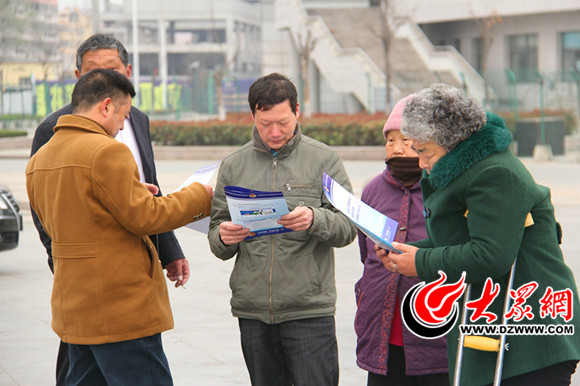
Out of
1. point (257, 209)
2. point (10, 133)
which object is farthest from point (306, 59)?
point (257, 209)

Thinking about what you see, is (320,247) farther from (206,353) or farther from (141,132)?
(206,353)

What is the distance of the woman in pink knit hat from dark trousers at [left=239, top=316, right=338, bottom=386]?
18 centimetres

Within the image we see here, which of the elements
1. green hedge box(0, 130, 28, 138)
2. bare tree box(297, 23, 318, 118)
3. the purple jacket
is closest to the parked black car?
the purple jacket

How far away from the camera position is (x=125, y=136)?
14.9 ft

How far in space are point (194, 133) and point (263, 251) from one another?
25986 millimetres

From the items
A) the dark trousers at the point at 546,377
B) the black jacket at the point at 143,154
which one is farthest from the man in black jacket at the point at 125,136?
the dark trousers at the point at 546,377

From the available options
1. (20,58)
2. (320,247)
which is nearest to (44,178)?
(320,247)

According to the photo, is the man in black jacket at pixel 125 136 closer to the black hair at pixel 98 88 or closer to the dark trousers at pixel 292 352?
the dark trousers at pixel 292 352

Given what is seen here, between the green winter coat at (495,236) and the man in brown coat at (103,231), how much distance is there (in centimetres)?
112

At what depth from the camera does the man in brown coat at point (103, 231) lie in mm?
3512

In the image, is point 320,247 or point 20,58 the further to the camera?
point 20,58

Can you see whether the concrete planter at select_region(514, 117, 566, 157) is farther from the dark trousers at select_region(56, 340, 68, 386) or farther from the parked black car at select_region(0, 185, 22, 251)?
the dark trousers at select_region(56, 340, 68, 386)

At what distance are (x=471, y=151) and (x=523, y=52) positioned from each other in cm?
4230

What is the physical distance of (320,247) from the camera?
4.07 meters
